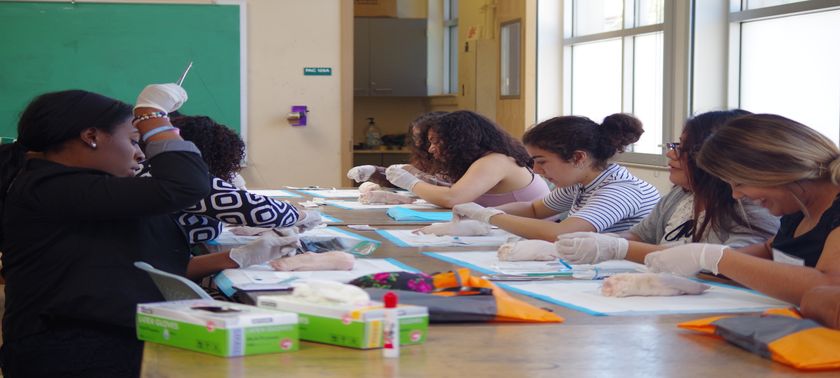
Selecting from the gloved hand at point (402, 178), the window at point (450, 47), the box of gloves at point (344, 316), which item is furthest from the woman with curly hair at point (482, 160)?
the window at point (450, 47)

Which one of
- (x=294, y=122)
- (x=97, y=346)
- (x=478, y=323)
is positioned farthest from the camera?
(x=294, y=122)

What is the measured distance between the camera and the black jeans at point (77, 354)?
73.2 inches

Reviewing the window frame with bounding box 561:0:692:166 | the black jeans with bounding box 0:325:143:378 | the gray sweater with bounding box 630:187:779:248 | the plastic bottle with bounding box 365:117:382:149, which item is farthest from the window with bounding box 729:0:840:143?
the plastic bottle with bounding box 365:117:382:149

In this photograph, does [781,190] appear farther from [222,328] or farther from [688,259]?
[222,328]

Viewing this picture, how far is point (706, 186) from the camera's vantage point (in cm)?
230

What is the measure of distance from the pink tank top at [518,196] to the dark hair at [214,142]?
139 centimetres

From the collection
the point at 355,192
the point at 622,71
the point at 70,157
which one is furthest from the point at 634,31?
the point at 70,157

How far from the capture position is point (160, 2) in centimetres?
622

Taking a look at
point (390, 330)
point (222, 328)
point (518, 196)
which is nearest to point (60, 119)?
point (222, 328)

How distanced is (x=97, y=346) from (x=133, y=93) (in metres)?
4.63

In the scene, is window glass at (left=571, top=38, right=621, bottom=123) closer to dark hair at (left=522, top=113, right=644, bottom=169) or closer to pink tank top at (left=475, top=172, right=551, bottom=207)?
pink tank top at (left=475, top=172, right=551, bottom=207)

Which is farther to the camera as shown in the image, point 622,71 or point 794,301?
point 622,71

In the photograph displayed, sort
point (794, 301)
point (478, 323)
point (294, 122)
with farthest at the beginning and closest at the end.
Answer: point (294, 122)
point (794, 301)
point (478, 323)

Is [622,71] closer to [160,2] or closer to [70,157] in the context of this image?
[160,2]
